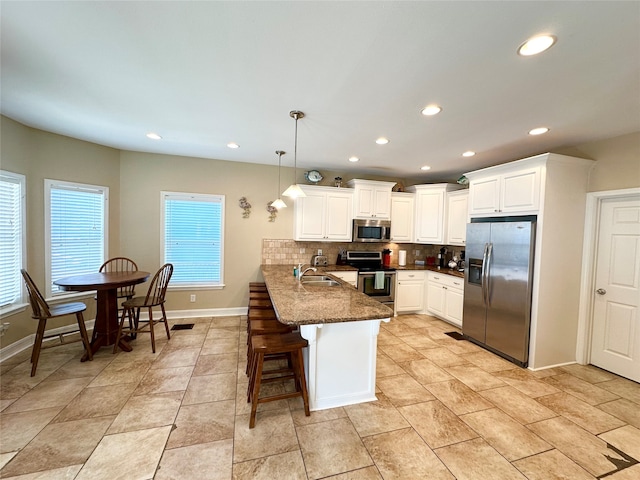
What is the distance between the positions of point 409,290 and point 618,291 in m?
2.50

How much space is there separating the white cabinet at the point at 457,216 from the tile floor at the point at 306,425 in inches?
81.4

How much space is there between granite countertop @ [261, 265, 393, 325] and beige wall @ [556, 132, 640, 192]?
2937 mm

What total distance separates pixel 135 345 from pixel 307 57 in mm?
3744

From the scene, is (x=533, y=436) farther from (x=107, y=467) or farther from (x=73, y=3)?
(x=73, y=3)

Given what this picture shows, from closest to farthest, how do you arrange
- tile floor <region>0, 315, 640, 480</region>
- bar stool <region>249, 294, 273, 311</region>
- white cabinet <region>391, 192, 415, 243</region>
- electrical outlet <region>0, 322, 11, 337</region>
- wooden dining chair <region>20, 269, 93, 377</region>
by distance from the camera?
tile floor <region>0, 315, 640, 480</region> < wooden dining chair <region>20, 269, 93, 377</region> < electrical outlet <region>0, 322, 11, 337</region> < bar stool <region>249, 294, 273, 311</region> < white cabinet <region>391, 192, 415, 243</region>

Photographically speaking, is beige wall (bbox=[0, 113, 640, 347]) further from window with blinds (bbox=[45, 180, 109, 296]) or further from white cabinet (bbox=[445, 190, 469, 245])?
white cabinet (bbox=[445, 190, 469, 245])

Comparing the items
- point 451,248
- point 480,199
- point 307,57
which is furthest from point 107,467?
point 451,248

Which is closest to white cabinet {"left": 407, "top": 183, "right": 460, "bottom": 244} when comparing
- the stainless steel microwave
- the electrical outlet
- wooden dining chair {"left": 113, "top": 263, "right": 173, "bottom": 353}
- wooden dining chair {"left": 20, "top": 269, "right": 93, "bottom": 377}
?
the stainless steel microwave

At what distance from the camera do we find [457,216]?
14.5ft

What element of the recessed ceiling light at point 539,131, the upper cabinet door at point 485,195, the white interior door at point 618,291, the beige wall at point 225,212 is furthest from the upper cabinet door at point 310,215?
the white interior door at point 618,291

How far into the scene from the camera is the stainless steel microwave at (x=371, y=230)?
468 cm

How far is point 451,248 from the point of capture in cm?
517

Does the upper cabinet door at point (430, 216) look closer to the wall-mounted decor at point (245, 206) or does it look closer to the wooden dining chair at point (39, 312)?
the wall-mounted decor at point (245, 206)

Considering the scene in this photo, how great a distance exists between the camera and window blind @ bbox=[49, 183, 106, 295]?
337cm
